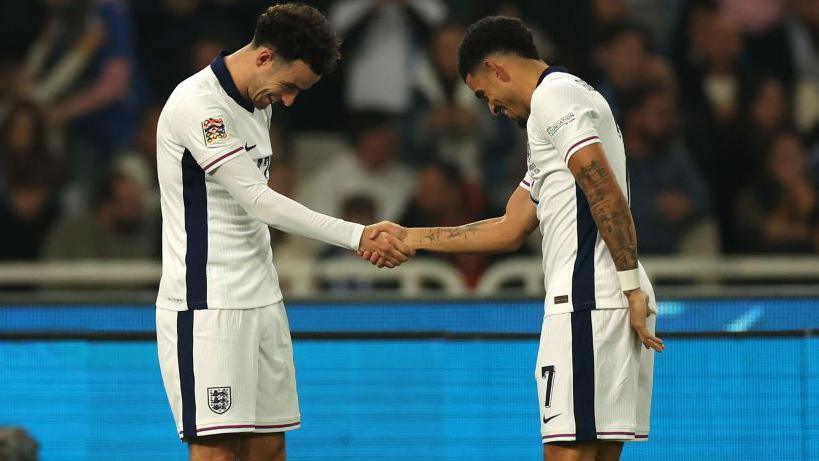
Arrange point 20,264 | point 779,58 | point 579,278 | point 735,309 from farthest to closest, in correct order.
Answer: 1. point 779,58
2. point 20,264
3. point 735,309
4. point 579,278

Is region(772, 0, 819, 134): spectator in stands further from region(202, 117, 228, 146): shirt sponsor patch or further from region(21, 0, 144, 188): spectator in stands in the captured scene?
region(202, 117, 228, 146): shirt sponsor patch

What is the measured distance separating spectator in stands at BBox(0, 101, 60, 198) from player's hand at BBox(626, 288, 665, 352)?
5205 mm

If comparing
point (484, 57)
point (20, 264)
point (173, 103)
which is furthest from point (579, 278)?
point (20, 264)

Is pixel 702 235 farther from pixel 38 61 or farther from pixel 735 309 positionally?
pixel 38 61

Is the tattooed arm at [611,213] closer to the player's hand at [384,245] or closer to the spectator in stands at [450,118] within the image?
the player's hand at [384,245]

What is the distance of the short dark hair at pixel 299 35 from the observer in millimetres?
4539

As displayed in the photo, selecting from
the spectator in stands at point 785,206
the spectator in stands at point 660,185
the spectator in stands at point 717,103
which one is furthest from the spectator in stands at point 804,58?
the spectator in stands at point 660,185

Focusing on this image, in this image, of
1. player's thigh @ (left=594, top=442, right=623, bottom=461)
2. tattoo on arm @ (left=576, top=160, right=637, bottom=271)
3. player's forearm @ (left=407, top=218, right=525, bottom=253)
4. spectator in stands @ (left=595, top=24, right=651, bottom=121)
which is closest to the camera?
tattoo on arm @ (left=576, top=160, right=637, bottom=271)

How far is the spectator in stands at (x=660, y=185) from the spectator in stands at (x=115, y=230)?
289 cm

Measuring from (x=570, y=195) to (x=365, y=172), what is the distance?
4225 millimetres

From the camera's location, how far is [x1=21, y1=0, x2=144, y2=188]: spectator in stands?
28.6 ft

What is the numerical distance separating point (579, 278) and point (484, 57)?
0.77 metres

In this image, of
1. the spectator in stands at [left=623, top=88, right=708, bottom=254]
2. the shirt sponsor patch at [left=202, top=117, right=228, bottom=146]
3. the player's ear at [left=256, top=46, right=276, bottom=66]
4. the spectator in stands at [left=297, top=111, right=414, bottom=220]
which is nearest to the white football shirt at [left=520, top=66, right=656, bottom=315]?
the player's ear at [left=256, top=46, right=276, bottom=66]

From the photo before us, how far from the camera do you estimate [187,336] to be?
14.9ft
